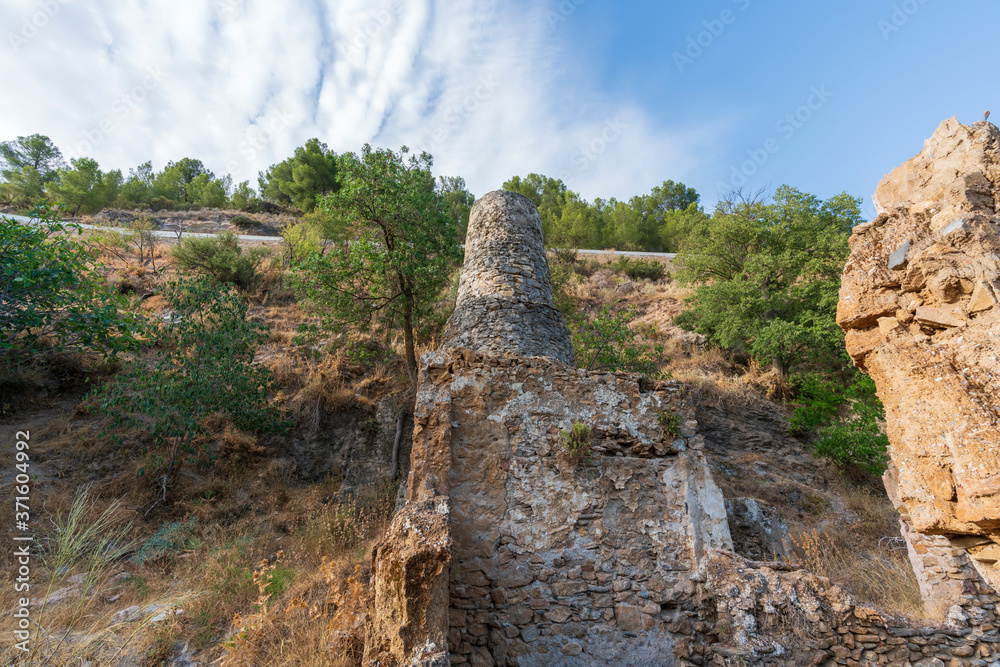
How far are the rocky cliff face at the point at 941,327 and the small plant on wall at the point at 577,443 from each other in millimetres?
2376

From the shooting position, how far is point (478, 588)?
13.1 feet

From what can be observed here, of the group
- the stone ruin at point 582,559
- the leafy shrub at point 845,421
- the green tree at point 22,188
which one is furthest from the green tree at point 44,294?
the green tree at point 22,188

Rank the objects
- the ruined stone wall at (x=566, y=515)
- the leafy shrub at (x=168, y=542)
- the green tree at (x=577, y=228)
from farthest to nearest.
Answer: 1. the green tree at (x=577, y=228)
2. the leafy shrub at (x=168, y=542)
3. the ruined stone wall at (x=566, y=515)

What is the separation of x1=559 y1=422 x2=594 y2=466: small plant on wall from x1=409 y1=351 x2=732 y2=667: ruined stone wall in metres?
0.05

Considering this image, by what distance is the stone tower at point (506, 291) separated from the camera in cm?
616

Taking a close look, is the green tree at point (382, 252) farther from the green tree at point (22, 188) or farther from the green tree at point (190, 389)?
the green tree at point (22, 188)

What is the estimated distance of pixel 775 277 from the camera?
1425 cm

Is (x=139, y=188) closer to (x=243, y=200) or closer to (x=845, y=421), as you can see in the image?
(x=243, y=200)

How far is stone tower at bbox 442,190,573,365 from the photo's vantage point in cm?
616

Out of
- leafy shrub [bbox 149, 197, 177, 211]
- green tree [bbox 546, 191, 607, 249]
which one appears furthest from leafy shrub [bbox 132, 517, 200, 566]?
leafy shrub [bbox 149, 197, 177, 211]

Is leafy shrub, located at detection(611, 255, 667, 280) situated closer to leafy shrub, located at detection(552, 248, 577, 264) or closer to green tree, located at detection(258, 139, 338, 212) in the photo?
leafy shrub, located at detection(552, 248, 577, 264)

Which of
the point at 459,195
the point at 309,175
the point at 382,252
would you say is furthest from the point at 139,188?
the point at 382,252

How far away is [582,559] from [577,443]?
1.02m

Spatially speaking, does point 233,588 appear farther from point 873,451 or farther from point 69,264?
point 873,451
